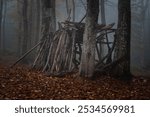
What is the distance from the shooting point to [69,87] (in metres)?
10.9

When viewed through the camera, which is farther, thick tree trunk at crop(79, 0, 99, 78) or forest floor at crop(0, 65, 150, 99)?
thick tree trunk at crop(79, 0, 99, 78)

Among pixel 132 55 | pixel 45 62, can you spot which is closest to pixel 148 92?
pixel 45 62

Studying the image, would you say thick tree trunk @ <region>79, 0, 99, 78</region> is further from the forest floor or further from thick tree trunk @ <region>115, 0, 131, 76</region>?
thick tree trunk @ <region>115, 0, 131, 76</region>

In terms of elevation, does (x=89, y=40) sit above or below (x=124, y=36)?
below

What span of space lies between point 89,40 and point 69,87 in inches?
108

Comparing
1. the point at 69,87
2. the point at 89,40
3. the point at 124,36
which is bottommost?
the point at 69,87

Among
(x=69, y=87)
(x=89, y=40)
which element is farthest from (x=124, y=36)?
→ (x=69, y=87)

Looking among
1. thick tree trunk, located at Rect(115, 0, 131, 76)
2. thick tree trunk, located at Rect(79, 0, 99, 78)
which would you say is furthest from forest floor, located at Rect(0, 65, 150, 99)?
thick tree trunk, located at Rect(115, 0, 131, 76)

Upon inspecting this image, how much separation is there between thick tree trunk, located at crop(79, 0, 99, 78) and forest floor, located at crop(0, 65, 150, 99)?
520 millimetres

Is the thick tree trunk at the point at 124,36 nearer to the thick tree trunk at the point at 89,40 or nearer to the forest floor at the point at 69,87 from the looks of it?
the forest floor at the point at 69,87

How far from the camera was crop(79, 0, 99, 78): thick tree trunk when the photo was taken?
1238 cm

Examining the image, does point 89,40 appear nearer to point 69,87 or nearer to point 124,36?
point 124,36

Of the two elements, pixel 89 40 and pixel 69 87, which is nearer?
pixel 69 87

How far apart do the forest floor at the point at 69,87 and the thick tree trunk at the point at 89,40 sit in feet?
1.71
